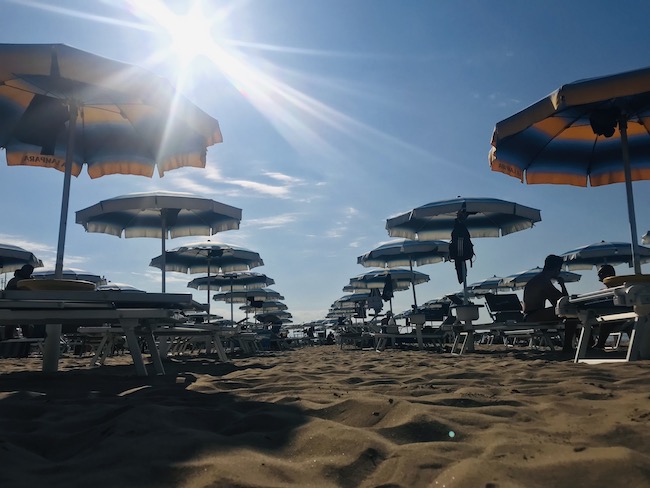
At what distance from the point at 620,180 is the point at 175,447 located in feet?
24.6

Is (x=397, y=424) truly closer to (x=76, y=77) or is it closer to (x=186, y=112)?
(x=76, y=77)

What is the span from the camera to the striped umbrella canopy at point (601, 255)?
12984 mm

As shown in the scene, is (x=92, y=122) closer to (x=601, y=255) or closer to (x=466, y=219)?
(x=466, y=219)

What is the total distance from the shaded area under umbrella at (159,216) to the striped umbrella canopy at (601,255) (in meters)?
9.08

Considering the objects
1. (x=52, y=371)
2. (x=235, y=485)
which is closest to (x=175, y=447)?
(x=235, y=485)

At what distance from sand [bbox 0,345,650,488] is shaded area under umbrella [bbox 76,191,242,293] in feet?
16.3

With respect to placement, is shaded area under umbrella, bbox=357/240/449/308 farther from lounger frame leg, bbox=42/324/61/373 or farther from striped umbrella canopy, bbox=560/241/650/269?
lounger frame leg, bbox=42/324/61/373

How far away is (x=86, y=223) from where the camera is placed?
844 cm

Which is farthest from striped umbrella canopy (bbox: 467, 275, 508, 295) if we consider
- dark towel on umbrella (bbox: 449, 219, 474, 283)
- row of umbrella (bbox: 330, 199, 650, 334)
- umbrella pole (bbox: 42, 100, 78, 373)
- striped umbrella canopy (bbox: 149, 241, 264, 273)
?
umbrella pole (bbox: 42, 100, 78, 373)

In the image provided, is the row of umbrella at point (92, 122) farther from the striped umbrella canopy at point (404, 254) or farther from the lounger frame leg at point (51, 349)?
the striped umbrella canopy at point (404, 254)

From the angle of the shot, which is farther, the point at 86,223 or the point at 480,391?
the point at 86,223

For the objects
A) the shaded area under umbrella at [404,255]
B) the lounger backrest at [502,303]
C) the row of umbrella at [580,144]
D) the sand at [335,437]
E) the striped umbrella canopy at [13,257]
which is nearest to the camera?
the sand at [335,437]

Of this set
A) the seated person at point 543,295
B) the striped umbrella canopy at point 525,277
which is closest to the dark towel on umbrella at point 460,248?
the seated person at point 543,295

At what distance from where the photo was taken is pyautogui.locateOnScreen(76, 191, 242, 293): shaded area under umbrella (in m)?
7.34
